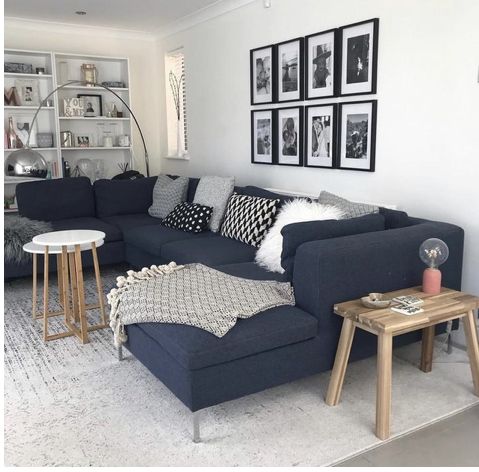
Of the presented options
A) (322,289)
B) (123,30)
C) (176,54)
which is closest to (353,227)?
(322,289)

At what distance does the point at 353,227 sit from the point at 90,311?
2.01 m

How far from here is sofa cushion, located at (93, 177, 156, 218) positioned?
508 cm

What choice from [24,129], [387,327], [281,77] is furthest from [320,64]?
[24,129]

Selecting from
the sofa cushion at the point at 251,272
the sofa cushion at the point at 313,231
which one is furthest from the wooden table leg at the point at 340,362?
the sofa cushion at the point at 251,272

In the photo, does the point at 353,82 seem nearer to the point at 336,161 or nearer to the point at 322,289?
the point at 336,161

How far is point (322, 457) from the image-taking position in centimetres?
198

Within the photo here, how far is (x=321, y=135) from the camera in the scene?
12.7ft

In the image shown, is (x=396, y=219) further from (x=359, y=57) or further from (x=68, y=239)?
(x=68, y=239)

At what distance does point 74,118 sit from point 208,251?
3.06m

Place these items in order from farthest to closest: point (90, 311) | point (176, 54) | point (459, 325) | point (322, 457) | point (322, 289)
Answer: point (176, 54) < point (90, 311) < point (459, 325) < point (322, 289) < point (322, 457)

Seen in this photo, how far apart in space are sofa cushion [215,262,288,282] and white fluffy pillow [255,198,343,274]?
0.05m

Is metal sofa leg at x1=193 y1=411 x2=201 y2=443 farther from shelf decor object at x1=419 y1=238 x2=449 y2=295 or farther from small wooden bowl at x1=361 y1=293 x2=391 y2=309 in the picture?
shelf decor object at x1=419 y1=238 x2=449 y2=295

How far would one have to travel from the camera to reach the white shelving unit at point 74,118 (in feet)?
18.2

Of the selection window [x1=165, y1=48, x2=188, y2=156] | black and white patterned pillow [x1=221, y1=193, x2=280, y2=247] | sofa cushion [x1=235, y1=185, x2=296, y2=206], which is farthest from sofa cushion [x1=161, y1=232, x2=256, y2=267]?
window [x1=165, y1=48, x2=188, y2=156]
